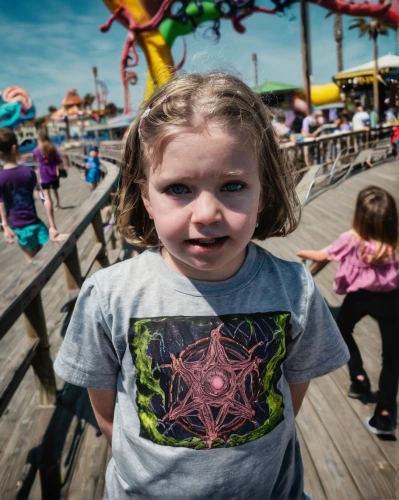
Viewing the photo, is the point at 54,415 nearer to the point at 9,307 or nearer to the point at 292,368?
the point at 9,307

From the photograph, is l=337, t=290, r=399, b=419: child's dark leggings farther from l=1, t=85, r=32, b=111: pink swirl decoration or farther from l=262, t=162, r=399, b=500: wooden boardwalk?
l=1, t=85, r=32, b=111: pink swirl decoration

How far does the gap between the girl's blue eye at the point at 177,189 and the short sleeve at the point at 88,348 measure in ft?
0.96

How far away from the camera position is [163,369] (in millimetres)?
941

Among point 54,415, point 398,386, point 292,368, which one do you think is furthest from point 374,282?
point 54,415

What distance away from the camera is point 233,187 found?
90 centimetres

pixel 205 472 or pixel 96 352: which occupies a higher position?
pixel 96 352

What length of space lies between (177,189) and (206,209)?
0.09 meters

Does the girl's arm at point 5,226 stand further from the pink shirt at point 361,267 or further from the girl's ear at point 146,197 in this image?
the girl's ear at point 146,197

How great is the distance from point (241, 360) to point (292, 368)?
202mm

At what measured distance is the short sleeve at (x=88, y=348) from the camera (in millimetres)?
969

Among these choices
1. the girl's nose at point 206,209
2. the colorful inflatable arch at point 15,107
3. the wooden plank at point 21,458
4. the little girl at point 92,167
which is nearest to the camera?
the girl's nose at point 206,209

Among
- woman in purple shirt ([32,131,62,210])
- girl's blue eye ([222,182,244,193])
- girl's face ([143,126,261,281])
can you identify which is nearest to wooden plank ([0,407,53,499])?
girl's face ([143,126,261,281])

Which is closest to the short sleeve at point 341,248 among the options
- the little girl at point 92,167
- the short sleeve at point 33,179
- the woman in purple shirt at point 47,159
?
the short sleeve at point 33,179

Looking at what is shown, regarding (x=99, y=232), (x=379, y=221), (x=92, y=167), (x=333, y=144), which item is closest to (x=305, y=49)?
(x=333, y=144)
